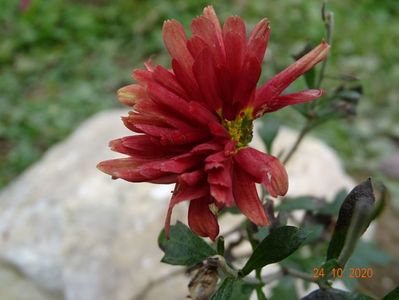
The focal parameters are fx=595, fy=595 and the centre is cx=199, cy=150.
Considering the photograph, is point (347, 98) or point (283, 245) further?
point (347, 98)

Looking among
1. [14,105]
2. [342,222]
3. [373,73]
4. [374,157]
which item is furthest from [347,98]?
[14,105]

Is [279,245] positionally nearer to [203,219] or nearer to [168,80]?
[203,219]

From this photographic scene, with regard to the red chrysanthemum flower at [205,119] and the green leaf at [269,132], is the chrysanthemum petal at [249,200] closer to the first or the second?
the red chrysanthemum flower at [205,119]

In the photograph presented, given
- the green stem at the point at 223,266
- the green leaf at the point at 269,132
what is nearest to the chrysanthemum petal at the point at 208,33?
the green stem at the point at 223,266

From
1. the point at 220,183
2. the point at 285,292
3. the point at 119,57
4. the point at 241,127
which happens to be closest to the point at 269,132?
the point at 285,292

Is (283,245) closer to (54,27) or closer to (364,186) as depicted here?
(364,186)

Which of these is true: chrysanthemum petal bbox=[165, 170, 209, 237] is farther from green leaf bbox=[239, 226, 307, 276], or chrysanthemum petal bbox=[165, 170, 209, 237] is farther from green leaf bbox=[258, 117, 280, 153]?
green leaf bbox=[258, 117, 280, 153]
